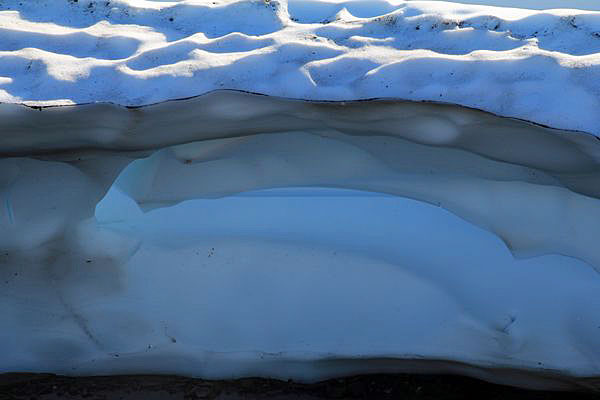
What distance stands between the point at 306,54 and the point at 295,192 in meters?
0.25

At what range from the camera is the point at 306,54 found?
3.12 feet

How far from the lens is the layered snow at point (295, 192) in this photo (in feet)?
3.01

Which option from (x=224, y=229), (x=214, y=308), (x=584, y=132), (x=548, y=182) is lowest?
(x=214, y=308)

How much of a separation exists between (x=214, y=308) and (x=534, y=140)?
0.53m

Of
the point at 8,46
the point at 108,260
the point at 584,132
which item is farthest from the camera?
the point at 108,260

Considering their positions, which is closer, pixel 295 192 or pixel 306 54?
pixel 306 54

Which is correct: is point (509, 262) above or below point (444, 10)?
below

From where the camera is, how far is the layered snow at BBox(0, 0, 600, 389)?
92 centimetres

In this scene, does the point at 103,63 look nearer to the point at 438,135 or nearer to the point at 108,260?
the point at 108,260

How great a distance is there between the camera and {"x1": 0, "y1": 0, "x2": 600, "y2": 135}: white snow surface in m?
0.89

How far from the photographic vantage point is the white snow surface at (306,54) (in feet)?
2.93

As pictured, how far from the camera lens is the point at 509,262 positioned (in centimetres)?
107

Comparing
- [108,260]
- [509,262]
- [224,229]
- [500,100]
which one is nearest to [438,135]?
[500,100]

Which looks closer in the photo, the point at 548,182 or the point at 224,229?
the point at 548,182
